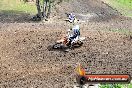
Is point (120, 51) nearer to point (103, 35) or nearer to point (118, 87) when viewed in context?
point (103, 35)

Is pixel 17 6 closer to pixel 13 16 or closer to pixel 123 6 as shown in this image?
pixel 13 16

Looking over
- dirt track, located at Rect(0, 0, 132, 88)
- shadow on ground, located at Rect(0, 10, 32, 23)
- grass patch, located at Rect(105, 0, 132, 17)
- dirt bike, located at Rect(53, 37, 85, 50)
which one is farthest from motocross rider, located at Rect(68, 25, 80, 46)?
grass patch, located at Rect(105, 0, 132, 17)

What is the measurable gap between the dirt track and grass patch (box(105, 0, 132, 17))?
20.9ft

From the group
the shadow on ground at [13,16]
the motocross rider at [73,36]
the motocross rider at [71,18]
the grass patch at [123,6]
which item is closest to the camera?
the motocross rider at [73,36]

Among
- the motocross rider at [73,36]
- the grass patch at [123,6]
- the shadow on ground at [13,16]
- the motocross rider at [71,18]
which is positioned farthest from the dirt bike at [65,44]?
the grass patch at [123,6]

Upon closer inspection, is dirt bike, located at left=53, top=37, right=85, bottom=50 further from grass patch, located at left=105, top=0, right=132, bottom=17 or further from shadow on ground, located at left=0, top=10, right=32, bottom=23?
grass patch, located at left=105, top=0, right=132, bottom=17

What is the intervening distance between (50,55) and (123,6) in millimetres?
16589

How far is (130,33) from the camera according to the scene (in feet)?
95.2

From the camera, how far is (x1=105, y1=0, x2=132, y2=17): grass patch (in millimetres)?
35928

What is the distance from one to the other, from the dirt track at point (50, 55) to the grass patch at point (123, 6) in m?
6.37

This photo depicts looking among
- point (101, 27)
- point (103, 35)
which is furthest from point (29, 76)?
point (101, 27)

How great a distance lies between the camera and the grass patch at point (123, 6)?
35928 mm

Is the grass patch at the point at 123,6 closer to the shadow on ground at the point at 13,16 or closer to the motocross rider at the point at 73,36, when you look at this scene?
the shadow on ground at the point at 13,16

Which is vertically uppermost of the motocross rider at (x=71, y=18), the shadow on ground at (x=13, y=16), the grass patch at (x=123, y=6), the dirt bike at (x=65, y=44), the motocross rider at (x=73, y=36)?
the motocross rider at (x=73, y=36)
